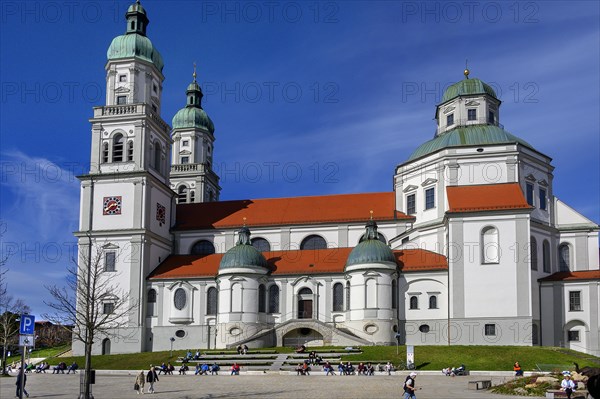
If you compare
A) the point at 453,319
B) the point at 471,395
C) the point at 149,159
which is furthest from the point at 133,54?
the point at 471,395

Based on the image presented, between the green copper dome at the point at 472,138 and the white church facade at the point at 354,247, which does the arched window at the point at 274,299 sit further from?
the green copper dome at the point at 472,138

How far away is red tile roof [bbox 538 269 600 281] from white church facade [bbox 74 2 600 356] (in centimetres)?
15

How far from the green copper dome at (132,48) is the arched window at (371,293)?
28368mm

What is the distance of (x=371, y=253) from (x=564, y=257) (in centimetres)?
1714

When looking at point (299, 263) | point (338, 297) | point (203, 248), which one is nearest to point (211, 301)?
point (203, 248)

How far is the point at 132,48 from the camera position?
2579 inches

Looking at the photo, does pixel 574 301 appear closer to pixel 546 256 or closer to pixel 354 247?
pixel 546 256

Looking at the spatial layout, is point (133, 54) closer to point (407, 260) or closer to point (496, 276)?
point (407, 260)

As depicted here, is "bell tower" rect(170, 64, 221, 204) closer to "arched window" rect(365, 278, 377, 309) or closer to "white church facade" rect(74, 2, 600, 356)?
"white church facade" rect(74, 2, 600, 356)

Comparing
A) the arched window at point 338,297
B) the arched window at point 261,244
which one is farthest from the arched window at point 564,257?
the arched window at point 261,244

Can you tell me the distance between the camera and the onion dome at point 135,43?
6562 centimetres

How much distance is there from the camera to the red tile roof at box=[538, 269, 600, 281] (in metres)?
56.8

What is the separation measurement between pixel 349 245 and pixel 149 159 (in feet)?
65.2

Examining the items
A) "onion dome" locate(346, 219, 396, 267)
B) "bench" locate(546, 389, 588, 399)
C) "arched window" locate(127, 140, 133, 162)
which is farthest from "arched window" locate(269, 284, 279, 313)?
"bench" locate(546, 389, 588, 399)
